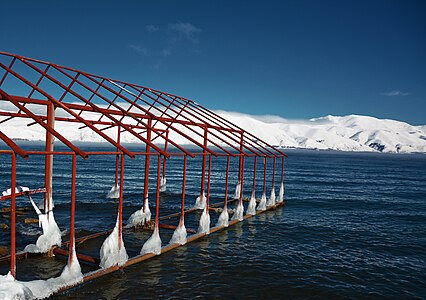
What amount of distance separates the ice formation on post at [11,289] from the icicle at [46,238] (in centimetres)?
478

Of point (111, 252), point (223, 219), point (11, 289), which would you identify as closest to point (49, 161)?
point (111, 252)

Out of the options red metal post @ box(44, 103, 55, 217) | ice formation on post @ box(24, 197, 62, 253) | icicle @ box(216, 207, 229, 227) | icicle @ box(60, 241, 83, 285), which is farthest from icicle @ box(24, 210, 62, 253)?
icicle @ box(216, 207, 229, 227)

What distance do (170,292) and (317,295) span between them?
513 cm

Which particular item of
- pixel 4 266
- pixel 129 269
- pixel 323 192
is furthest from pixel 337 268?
pixel 323 192

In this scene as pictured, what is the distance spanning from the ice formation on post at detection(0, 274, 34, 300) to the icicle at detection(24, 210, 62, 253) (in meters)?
4.78

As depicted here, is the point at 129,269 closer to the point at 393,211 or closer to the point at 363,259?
the point at 363,259

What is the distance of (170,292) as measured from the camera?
11938mm

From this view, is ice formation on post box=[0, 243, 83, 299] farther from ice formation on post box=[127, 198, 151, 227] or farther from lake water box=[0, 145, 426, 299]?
ice formation on post box=[127, 198, 151, 227]

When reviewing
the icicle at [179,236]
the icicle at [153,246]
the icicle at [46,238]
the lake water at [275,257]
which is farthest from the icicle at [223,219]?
the icicle at [46,238]

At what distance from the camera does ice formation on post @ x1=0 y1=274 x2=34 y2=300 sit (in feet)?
28.3

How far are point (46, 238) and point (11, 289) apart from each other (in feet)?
17.2

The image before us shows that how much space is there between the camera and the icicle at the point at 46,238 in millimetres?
13703

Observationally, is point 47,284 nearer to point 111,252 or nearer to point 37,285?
point 37,285

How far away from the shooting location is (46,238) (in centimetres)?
1384
